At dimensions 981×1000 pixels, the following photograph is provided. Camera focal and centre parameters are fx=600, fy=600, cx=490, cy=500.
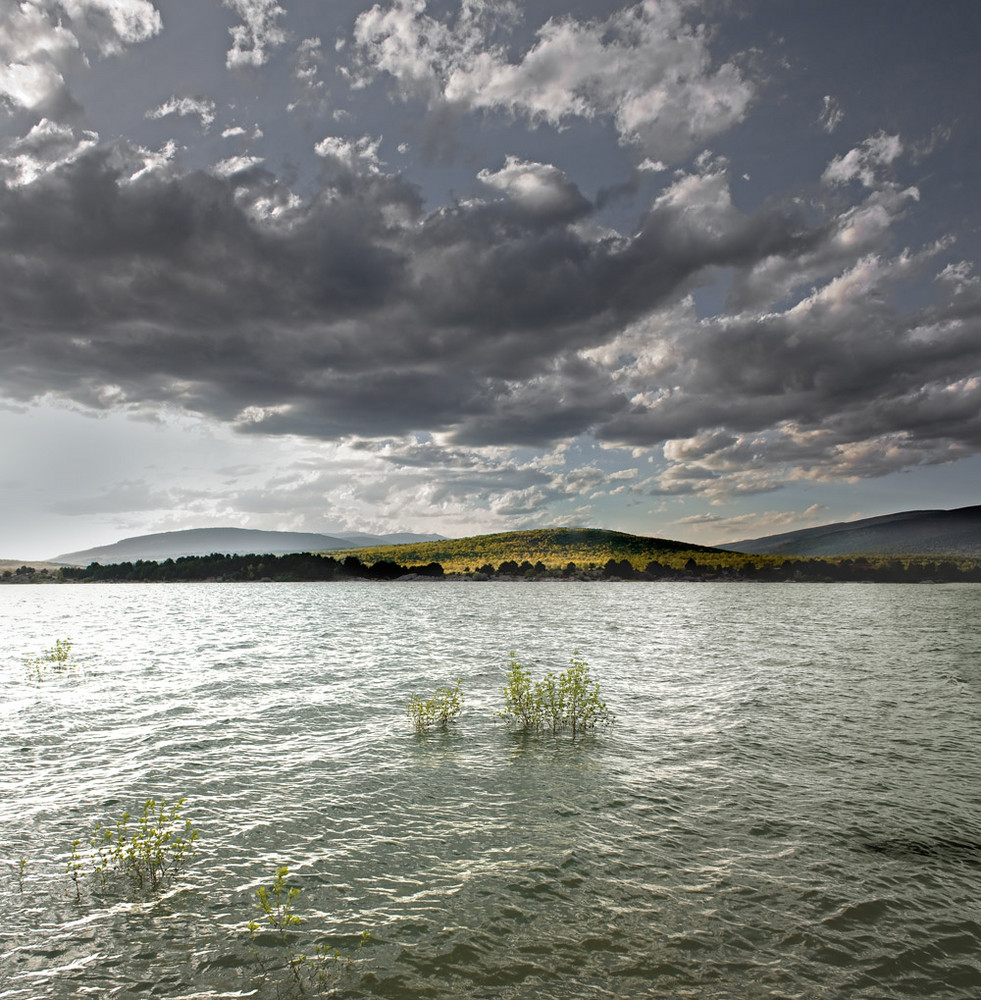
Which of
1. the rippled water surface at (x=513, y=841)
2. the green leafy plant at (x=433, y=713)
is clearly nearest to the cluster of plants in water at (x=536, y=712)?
the green leafy plant at (x=433, y=713)

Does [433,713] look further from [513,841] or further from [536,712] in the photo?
[513,841]

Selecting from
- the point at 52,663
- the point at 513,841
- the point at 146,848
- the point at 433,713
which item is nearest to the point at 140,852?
the point at 146,848

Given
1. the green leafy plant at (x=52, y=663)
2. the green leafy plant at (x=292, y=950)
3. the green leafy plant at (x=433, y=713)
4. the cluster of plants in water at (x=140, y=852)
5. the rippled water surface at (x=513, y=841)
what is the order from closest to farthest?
the green leafy plant at (x=292, y=950) → the rippled water surface at (x=513, y=841) → the cluster of plants in water at (x=140, y=852) → the green leafy plant at (x=433, y=713) → the green leafy plant at (x=52, y=663)

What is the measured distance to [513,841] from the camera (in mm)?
13398

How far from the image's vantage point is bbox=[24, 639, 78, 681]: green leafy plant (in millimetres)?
36594

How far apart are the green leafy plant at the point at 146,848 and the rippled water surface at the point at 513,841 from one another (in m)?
0.37

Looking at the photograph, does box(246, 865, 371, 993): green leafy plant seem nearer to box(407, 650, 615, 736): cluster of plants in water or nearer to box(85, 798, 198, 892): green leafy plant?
box(85, 798, 198, 892): green leafy plant

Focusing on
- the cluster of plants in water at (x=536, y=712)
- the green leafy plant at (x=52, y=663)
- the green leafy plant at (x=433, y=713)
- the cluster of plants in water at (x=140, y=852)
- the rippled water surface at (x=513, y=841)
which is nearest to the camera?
the rippled water surface at (x=513, y=841)

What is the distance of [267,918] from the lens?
34.7 feet

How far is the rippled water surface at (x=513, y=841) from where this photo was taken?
30.1 ft

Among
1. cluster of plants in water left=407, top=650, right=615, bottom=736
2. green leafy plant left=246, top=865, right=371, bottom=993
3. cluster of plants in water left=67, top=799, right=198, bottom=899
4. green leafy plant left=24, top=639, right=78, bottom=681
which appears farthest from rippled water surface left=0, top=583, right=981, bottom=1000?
green leafy plant left=24, top=639, right=78, bottom=681

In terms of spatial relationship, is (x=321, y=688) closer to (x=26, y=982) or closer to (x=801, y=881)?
(x=26, y=982)

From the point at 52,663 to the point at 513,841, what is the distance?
39.4 metres

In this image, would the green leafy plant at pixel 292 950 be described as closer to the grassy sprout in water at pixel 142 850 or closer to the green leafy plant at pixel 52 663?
the grassy sprout in water at pixel 142 850
